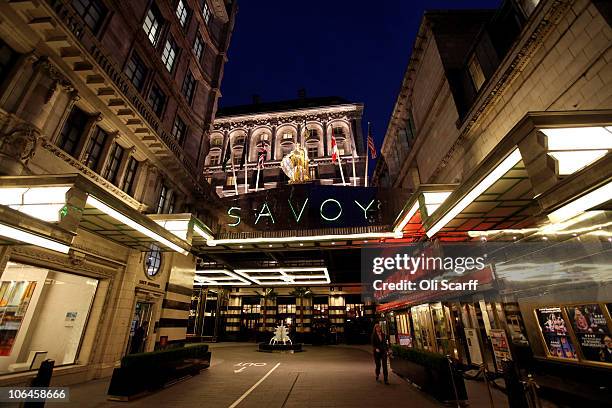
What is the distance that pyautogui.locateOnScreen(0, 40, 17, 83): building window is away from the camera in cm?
806

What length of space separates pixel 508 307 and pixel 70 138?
17.5m

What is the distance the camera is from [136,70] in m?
14.5

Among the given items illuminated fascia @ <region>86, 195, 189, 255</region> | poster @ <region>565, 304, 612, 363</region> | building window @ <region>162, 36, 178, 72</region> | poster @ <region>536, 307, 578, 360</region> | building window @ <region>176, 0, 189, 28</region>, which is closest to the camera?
poster @ <region>565, 304, 612, 363</region>

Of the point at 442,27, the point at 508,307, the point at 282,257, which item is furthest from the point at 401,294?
the point at 442,27

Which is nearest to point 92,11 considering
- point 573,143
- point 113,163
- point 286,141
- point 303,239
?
point 113,163

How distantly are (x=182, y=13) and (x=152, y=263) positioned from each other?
17292 mm

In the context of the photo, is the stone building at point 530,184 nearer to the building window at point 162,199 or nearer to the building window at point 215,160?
the building window at point 162,199

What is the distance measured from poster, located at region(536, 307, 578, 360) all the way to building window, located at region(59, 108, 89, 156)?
17372 mm

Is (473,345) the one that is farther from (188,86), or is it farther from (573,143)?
(188,86)

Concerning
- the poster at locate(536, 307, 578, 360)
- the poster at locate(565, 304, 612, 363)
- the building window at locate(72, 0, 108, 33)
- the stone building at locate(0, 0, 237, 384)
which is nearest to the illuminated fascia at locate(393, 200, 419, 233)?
the poster at locate(536, 307, 578, 360)

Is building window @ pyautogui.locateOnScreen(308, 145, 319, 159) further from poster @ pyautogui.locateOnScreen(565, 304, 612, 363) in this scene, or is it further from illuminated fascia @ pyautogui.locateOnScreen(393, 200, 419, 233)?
poster @ pyautogui.locateOnScreen(565, 304, 612, 363)

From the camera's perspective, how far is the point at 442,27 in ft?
49.0

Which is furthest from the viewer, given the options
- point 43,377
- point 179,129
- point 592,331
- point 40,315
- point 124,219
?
point 179,129

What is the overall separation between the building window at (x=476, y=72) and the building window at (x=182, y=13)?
18.4 m
